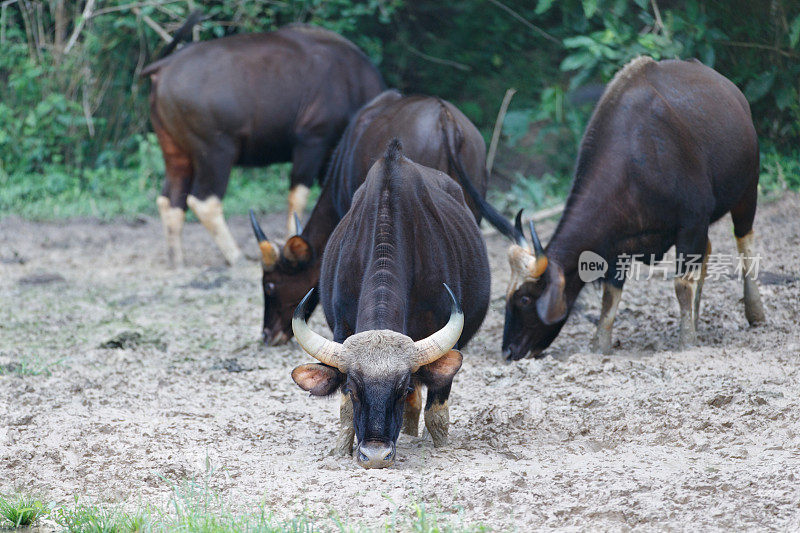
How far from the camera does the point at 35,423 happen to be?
16.3 feet

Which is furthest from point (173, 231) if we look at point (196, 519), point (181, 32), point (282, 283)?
point (196, 519)

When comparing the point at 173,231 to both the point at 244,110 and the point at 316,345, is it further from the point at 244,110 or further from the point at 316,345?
the point at 316,345

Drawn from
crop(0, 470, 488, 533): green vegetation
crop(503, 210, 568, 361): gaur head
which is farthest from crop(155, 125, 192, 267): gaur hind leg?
crop(0, 470, 488, 533): green vegetation

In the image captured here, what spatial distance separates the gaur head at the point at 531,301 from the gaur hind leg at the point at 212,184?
394cm

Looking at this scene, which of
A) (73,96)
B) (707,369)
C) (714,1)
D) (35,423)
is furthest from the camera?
(73,96)

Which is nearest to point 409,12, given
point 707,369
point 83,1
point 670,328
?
point 83,1

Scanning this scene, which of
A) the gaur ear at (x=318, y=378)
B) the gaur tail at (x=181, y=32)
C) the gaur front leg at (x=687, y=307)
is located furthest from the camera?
the gaur tail at (x=181, y=32)

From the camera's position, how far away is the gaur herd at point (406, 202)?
443 cm

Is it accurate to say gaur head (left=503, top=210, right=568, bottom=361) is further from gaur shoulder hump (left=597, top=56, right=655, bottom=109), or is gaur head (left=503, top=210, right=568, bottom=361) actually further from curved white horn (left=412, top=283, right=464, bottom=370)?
curved white horn (left=412, top=283, right=464, bottom=370)

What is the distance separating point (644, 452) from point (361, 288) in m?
1.51

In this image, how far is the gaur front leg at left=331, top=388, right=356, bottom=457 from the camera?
4680 mm

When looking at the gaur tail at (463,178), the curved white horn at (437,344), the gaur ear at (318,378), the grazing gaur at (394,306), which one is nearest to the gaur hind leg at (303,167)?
the gaur tail at (463,178)

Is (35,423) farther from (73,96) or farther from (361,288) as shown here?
(73,96)

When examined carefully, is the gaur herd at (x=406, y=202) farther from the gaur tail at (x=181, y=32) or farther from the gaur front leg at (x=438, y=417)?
the gaur tail at (x=181, y=32)
